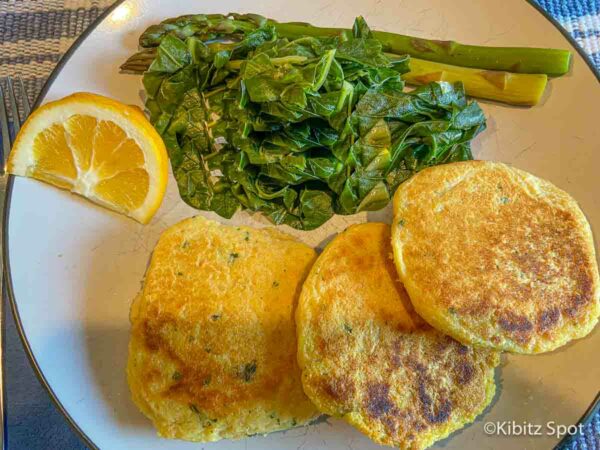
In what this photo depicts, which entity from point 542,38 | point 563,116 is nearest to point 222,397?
point 563,116

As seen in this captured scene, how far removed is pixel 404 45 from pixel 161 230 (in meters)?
2.05

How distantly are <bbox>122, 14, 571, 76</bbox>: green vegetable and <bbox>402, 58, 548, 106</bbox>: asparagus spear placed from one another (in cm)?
8

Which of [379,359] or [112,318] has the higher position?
[379,359]

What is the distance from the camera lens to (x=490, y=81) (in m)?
3.34

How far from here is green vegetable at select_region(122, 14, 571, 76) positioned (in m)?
3.32

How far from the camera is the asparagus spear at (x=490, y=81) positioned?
3.32 metres

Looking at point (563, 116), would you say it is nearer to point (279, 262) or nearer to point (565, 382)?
point (565, 382)

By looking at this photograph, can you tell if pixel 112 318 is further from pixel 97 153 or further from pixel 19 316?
pixel 97 153

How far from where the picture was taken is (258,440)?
289cm

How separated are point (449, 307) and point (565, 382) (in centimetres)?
101

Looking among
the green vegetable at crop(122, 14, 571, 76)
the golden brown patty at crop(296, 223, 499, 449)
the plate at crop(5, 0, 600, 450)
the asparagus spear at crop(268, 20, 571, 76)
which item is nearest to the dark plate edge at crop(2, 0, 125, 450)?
the plate at crop(5, 0, 600, 450)

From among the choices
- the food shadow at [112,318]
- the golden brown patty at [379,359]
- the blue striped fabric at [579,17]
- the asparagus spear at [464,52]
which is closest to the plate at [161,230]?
the food shadow at [112,318]

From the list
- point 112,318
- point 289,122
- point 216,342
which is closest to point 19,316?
point 112,318

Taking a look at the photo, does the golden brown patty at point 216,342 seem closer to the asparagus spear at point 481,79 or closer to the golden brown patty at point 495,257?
the golden brown patty at point 495,257
